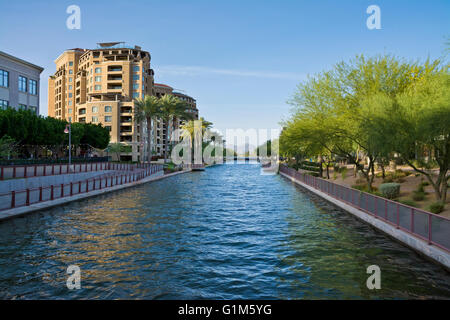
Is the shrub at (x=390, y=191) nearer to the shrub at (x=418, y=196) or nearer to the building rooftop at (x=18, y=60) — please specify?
the shrub at (x=418, y=196)

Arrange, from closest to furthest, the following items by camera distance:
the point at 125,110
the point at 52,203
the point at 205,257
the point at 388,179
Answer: the point at 205,257 → the point at 52,203 → the point at 388,179 → the point at 125,110

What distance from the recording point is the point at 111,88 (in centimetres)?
11250

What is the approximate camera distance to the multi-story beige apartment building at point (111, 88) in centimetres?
10419

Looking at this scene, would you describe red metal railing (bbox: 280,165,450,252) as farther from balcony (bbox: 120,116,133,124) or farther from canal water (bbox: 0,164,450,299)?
balcony (bbox: 120,116,133,124)

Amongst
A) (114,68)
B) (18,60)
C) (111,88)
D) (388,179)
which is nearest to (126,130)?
(111,88)

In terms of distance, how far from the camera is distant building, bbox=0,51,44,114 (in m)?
52.3

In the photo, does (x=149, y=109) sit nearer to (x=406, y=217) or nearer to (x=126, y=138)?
(x=126, y=138)

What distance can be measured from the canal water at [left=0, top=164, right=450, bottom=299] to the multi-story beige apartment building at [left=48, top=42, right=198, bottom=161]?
2932 inches

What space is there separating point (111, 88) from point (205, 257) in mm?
109240

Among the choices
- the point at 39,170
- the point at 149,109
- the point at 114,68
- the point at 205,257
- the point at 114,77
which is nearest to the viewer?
the point at 205,257

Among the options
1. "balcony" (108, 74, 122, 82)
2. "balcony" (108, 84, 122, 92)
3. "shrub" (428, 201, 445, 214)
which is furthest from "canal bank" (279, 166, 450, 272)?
"balcony" (108, 74, 122, 82)

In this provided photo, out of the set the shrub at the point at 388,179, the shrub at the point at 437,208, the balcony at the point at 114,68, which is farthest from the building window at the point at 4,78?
the balcony at the point at 114,68

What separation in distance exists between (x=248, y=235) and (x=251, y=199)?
13726 mm
